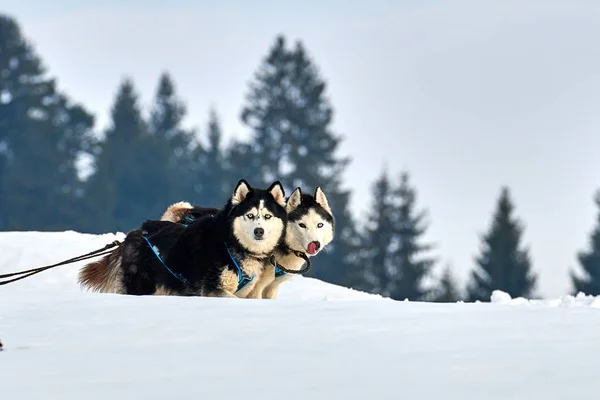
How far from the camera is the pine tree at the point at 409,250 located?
5497cm

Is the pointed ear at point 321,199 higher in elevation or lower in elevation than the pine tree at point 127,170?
lower

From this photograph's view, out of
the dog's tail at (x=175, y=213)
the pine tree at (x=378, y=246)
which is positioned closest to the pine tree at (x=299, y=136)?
the pine tree at (x=378, y=246)

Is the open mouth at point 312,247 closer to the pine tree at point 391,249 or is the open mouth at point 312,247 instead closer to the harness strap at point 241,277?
the harness strap at point 241,277

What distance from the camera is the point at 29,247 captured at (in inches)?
627

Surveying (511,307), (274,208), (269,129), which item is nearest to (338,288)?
(274,208)

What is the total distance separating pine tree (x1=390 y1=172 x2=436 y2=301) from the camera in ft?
180

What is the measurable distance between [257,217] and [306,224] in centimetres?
64

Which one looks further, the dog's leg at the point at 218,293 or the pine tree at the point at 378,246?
the pine tree at the point at 378,246

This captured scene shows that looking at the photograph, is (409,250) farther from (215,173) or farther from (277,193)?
(277,193)

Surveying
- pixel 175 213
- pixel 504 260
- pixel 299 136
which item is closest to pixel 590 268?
pixel 504 260

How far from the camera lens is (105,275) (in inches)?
400

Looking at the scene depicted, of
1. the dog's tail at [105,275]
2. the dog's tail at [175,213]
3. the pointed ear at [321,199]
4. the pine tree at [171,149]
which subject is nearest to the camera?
the dog's tail at [105,275]

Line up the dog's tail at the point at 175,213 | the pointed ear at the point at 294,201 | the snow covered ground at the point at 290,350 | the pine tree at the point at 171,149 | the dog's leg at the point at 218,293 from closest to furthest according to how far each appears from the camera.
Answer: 1. the snow covered ground at the point at 290,350
2. the dog's leg at the point at 218,293
3. the pointed ear at the point at 294,201
4. the dog's tail at the point at 175,213
5. the pine tree at the point at 171,149

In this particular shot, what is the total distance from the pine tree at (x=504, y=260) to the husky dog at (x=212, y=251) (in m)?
42.4
